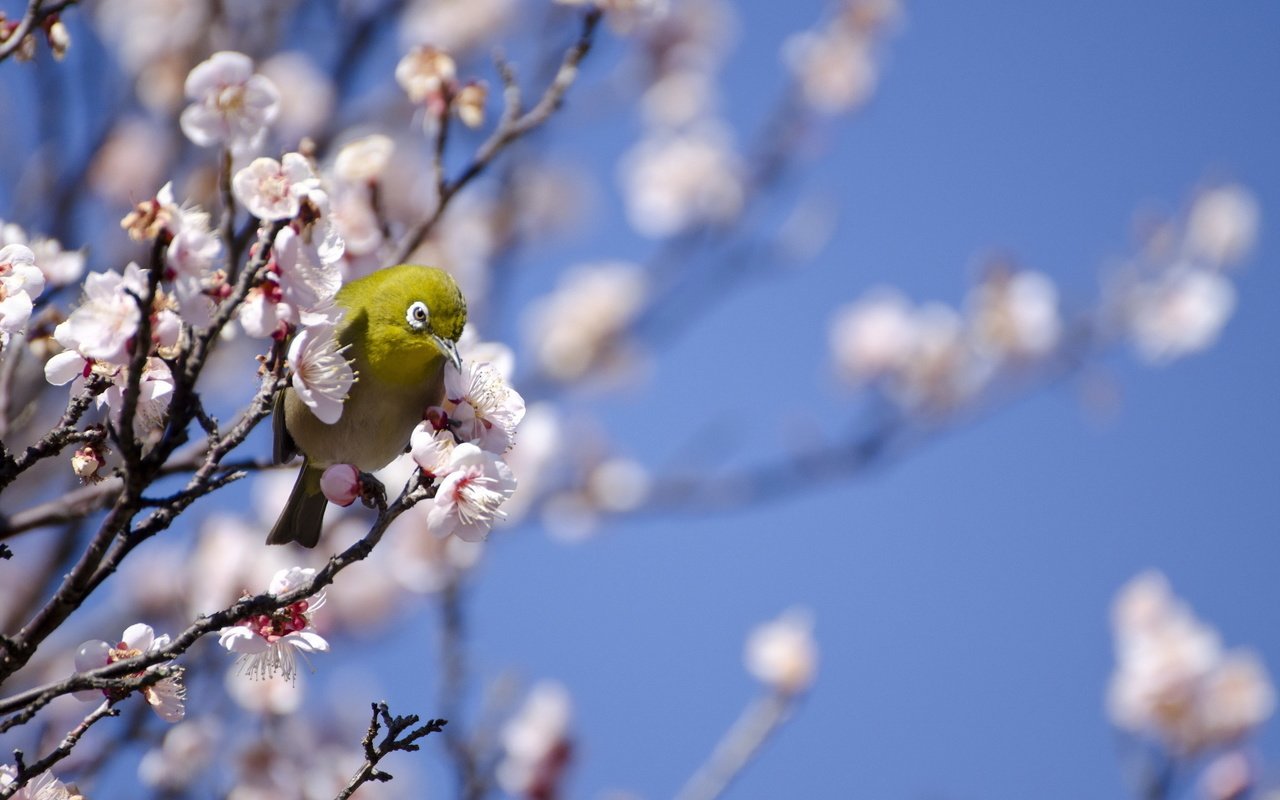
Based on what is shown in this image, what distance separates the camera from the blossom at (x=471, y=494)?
2305 millimetres

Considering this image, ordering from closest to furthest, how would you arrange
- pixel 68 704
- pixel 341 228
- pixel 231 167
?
pixel 231 167, pixel 341 228, pixel 68 704

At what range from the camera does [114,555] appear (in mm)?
2076

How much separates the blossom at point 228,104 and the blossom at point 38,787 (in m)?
1.38

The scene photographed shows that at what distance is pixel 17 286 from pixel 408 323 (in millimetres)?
929

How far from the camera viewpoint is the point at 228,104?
2.60m

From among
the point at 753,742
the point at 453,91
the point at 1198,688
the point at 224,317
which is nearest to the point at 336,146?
the point at 453,91

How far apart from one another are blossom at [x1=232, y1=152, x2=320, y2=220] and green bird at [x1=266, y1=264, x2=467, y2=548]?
841 millimetres

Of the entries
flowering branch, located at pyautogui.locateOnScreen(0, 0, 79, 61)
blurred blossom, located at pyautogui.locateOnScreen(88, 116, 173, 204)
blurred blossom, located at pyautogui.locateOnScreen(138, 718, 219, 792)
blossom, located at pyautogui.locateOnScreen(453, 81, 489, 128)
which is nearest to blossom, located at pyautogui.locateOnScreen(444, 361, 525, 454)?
flowering branch, located at pyautogui.locateOnScreen(0, 0, 79, 61)

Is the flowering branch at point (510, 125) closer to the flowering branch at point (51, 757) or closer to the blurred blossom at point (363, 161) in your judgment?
the blurred blossom at point (363, 161)

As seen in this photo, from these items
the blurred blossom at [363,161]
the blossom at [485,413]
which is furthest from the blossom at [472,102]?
the blossom at [485,413]

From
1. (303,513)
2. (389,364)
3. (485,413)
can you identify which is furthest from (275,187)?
(303,513)

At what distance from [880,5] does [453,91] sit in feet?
26.0

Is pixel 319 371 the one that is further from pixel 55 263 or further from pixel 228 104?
pixel 55 263

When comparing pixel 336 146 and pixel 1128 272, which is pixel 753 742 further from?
pixel 1128 272
